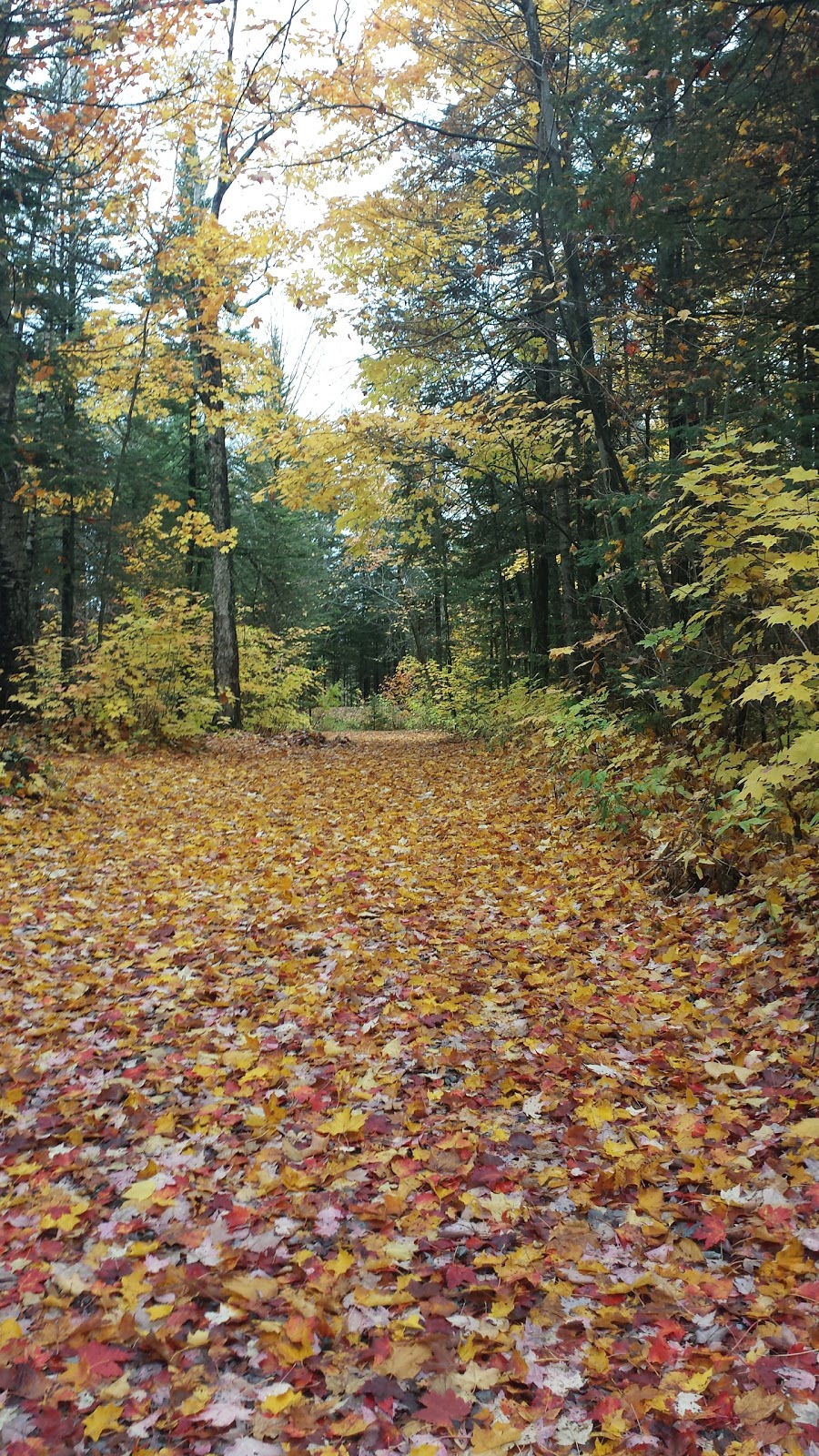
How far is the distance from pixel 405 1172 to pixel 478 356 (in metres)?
11.7

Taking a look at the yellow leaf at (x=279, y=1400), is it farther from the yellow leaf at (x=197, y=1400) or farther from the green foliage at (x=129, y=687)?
the green foliage at (x=129, y=687)

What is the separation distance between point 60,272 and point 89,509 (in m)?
4.48

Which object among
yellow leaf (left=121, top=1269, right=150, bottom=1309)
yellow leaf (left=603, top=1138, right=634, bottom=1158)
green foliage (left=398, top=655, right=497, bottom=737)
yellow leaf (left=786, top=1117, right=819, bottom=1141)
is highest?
green foliage (left=398, top=655, right=497, bottom=737)

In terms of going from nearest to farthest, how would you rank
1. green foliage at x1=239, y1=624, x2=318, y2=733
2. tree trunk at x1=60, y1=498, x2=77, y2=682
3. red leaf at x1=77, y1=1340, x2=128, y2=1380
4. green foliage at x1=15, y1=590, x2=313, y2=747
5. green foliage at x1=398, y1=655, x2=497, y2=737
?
red leaf at x1=77, y1=1340, x2=128, y2=1380, green foliage at x1=15, y1=590, x2=313, y2=747, tree trunk at x1=60, y1=498, x2=77, y2=682, green foliage at x1=398, y1=655, x2=497, y2=737, green foliage at x1=239, y1=624, x2=318, y2=733

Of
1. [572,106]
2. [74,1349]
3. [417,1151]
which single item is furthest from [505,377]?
[74,1349]

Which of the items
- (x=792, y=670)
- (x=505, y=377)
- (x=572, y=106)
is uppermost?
(x=572, y=106)

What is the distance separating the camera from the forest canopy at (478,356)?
→ 19.4ft

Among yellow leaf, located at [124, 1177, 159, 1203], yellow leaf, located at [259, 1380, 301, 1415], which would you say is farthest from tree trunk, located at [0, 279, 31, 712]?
yellow leaf, located at [259, 1380, 301, 1415]

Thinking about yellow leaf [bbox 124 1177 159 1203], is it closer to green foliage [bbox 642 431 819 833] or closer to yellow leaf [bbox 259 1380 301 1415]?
yellow leaf [bbox 259 1380 301 1415]

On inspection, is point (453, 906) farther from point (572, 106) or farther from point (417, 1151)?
point (572, 106)

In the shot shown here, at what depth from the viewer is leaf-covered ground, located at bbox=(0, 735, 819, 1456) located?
6.98 ft

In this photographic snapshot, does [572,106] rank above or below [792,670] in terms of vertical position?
above

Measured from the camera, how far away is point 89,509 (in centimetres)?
1543

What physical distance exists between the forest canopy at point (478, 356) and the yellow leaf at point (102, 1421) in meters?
3.29
